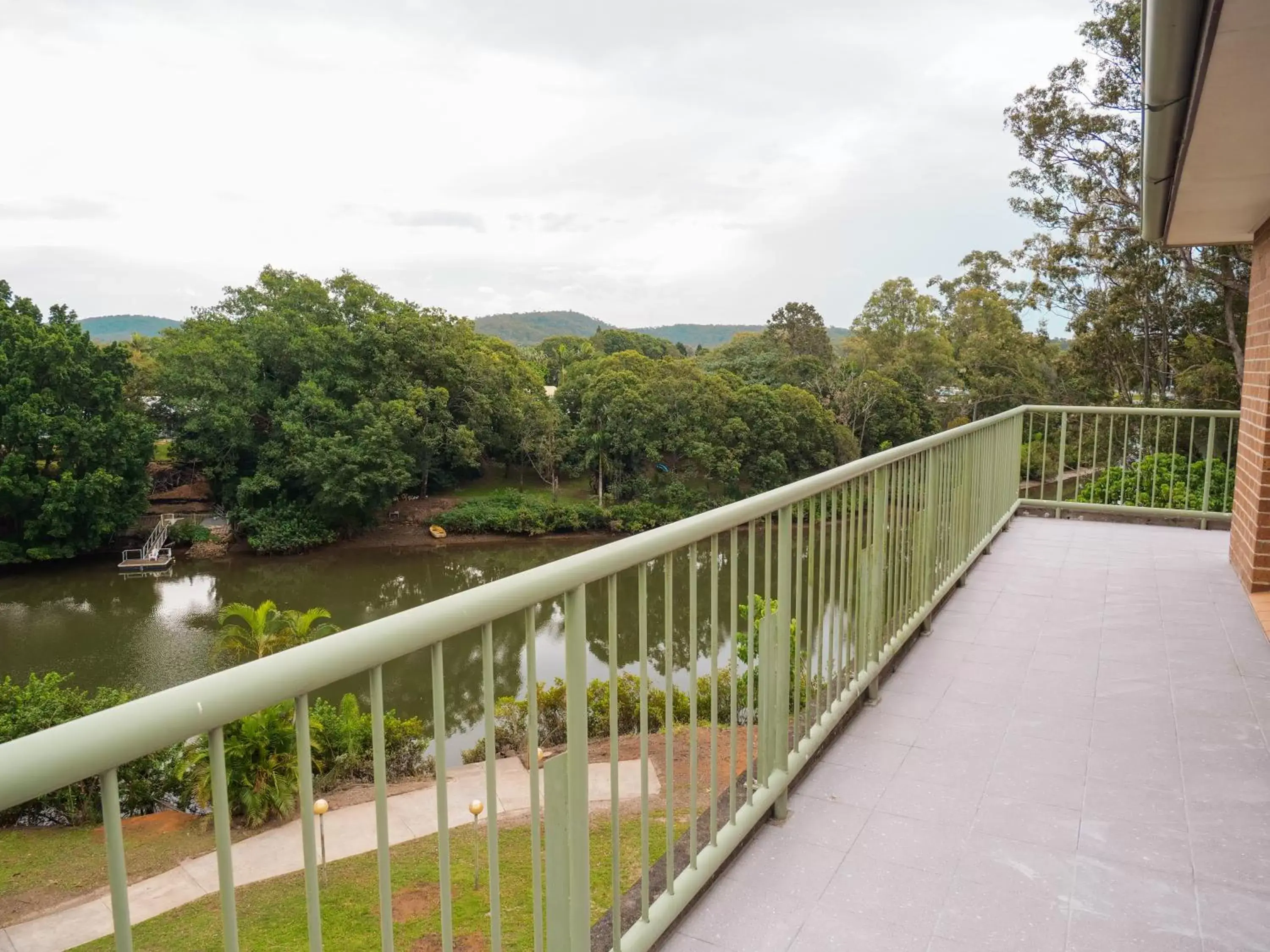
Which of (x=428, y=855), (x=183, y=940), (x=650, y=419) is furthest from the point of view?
(x=650, y=419)

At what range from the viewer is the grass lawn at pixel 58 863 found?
0.82 meters

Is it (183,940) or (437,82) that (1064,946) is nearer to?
(183,940)

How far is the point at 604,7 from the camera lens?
35.0 meters

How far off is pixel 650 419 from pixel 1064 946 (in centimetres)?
3058

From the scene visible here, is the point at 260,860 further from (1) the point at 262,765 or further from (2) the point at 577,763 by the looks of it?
(1) the point at 262,765

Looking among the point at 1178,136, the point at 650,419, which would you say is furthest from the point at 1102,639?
the point at 650,419

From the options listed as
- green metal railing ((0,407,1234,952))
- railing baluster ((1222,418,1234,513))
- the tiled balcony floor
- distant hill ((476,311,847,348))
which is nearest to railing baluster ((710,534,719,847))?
green metal railing ((0,407,1234,952))

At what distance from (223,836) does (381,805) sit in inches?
7.7

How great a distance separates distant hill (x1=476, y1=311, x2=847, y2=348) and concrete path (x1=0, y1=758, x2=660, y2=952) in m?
71.5

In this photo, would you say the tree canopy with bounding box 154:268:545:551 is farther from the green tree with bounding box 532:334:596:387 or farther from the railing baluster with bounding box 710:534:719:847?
the railing baluster with bounding box 710:534:719:847

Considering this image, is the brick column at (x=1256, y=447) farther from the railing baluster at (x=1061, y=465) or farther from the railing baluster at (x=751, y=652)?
the railing baluster at (x=751, y=652)

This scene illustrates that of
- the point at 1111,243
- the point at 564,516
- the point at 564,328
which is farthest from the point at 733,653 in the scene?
the point at 564,328

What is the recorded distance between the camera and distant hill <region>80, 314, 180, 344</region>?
3198 cm

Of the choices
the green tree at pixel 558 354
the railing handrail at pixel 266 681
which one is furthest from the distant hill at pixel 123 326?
the railing handrail at pixel 266 681
